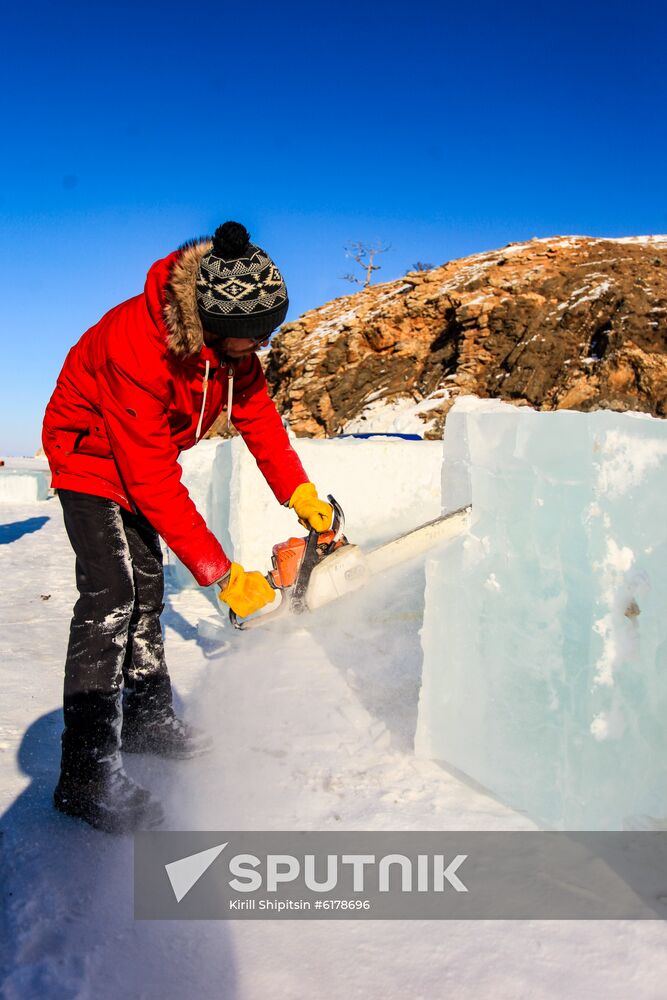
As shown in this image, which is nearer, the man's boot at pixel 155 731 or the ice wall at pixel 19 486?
the man's boot at pixel 155 731

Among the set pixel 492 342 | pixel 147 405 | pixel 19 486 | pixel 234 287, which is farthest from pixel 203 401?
pixel 492 342

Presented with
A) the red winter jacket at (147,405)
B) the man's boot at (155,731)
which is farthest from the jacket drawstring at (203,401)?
the man's boot at (155,731)

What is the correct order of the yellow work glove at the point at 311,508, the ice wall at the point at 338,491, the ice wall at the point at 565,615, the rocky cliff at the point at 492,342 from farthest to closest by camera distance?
1. the rocky cliff at the point at 492,342
2. the ice wall at the point at 338,491
3. the yellow work glove at the point at 311,508
4. the ice wall at the point at 565,615

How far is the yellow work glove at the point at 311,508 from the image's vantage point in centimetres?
227

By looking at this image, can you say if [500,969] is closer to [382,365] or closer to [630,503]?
[630,503]

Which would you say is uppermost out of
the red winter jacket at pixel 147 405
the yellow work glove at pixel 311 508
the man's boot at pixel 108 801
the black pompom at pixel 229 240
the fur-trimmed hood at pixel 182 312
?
the black pompom at pixel 229 240

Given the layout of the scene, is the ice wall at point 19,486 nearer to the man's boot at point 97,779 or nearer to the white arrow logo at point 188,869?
the man's boot at point 97,779

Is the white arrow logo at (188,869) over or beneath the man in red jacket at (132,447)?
beneath

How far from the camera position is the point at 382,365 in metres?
19.1

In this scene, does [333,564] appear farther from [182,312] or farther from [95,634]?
[182,312]

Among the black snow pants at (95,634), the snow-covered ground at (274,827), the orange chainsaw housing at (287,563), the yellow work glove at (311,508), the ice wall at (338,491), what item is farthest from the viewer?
the ice wall at (338,491)

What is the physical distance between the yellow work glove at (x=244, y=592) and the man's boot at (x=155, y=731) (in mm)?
691

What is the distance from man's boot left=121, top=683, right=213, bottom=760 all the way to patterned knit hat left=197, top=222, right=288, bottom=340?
4.51 feet

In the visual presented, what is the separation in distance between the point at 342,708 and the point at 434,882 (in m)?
1.07
